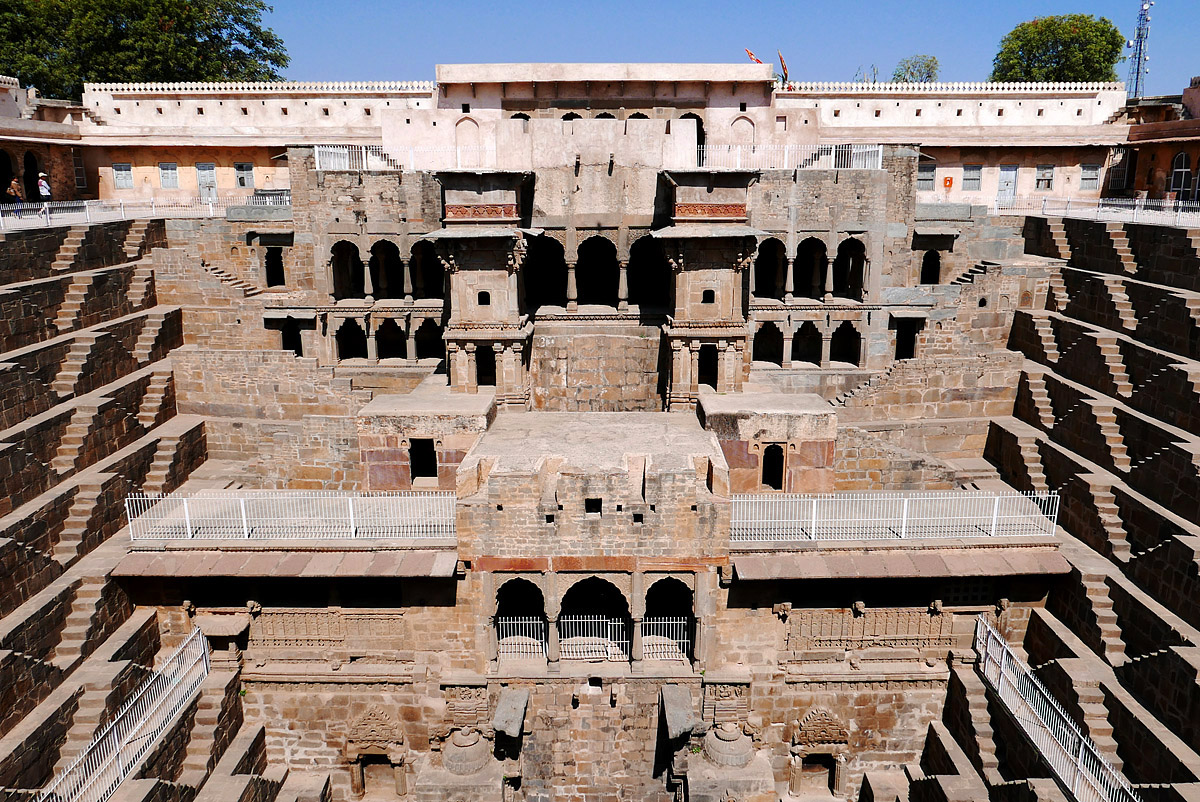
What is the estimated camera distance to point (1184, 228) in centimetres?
2250

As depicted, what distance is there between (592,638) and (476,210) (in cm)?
1242

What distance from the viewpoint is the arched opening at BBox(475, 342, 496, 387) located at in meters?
25.0

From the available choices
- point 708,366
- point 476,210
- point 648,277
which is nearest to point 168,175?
point 476,210

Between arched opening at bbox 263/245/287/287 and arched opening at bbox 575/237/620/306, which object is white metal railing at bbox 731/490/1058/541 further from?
arched opening at bbox 263/245/287/287

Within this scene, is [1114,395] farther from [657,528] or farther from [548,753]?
[548,753]

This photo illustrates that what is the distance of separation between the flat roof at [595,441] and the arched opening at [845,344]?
9735 mm

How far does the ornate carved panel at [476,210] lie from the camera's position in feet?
77.9

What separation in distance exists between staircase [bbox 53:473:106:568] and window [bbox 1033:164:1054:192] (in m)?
40.2

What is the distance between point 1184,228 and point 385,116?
27.9m

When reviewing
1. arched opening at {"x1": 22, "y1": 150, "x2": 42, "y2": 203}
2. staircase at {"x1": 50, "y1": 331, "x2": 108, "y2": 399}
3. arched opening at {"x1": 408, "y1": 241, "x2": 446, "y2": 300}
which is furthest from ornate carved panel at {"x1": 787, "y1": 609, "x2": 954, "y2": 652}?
arched opening at {"x1": 22, "y1": 150, "x2": 42, "y2": 203}

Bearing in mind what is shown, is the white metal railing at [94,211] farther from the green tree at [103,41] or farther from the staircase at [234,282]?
the green tree at [103,41]

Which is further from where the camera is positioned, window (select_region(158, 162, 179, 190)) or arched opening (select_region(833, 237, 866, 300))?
window (select_region(158, 162, 179, 190))

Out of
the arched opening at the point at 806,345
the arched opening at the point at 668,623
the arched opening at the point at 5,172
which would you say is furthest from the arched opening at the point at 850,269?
the arched opening at the point at 5,172

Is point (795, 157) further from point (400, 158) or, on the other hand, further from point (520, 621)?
point (520, 621)
